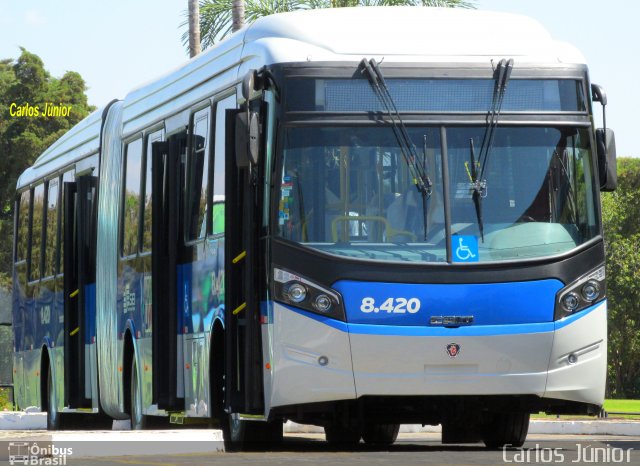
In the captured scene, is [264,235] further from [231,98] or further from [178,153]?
[178,153]

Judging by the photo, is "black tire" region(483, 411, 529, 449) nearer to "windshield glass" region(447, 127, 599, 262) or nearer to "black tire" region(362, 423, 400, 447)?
"windshield glass" region(447, 127, 599, 262)

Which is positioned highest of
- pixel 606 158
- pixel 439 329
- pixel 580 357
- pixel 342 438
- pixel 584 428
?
pixel 606 158

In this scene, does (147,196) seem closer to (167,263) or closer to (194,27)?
(167,263)

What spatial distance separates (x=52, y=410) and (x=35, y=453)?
1050 cm

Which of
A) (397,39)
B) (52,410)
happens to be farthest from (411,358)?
(52,410)

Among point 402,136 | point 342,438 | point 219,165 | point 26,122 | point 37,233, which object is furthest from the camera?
point 26,122

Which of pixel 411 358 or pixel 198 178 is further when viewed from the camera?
pixel 198 178

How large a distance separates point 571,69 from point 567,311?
6.59 feet

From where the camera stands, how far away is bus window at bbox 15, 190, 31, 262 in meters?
26.0

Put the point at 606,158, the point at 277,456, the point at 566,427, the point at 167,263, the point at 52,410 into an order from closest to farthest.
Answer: the point at 277,456 < the point at 606,158 < the point at 167,263 < the point at 52,410 < the point at 566,427

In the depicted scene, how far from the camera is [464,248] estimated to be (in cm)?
1309

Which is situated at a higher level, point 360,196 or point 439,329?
point 360,196

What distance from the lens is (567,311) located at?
13.2 metres

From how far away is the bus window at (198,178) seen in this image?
15320 mm
